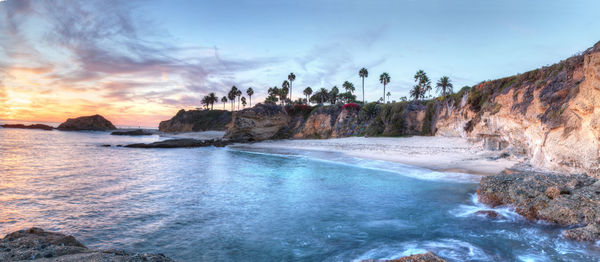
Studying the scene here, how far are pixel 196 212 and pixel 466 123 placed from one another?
1083 inches

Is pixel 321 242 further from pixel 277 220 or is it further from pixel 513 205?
pixel 513 205

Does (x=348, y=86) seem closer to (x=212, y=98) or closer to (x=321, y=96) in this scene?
(x=321, y=96)

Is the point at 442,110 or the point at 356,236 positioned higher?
the point at 442,110

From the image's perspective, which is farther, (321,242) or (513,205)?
(513,205)

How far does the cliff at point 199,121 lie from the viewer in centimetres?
9194

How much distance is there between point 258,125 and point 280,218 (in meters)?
44.8

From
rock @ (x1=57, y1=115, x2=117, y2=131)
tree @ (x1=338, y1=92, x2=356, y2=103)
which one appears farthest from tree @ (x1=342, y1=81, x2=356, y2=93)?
rock @ (x1=57, y1=115, x2=117, y2=131)

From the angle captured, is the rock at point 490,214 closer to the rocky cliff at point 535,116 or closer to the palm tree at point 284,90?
the rocky cliff at point 535,116

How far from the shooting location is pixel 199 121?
315 ft

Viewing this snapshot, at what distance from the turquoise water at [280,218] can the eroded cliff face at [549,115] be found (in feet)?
15.3

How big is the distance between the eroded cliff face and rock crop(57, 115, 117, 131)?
140 meters

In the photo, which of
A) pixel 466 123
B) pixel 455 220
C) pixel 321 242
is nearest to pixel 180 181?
pixel 321 242

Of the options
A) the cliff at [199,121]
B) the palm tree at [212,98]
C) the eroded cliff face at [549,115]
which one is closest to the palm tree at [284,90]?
the cliff at [199,121]

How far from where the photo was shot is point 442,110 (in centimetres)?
3366
